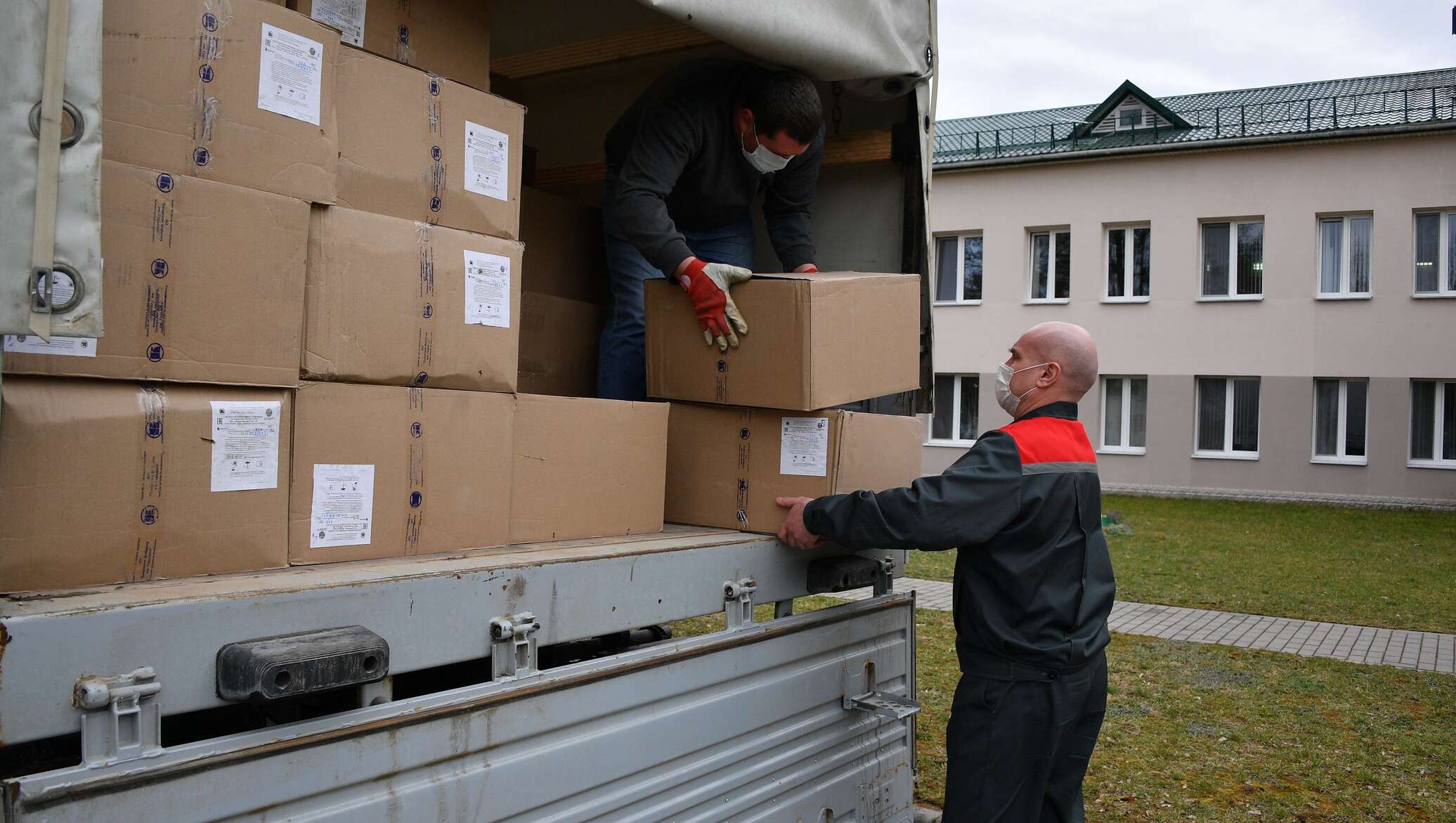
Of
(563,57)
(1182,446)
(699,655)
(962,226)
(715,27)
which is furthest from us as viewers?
(962,226)

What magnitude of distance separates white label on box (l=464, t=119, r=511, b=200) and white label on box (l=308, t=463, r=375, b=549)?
629 mm

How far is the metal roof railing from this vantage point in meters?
17.9

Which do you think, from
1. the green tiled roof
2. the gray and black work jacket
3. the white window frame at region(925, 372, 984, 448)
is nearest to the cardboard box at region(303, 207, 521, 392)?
the gray and black work jacket

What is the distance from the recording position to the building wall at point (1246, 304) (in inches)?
689

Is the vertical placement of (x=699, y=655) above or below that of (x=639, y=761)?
above

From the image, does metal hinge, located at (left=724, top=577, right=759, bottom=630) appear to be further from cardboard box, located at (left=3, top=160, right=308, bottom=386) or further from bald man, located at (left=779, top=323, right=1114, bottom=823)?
cardboard box, located at (left=3, top=160, right=308, bottom=386)

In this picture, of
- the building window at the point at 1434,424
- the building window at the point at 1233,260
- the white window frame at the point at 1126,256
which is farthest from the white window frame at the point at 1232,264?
the building window at the point at 1434,424

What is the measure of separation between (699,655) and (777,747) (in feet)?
1.33

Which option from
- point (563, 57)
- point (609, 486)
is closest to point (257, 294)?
point (609, 486)

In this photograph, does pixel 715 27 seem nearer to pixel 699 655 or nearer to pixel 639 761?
pixel 699 655

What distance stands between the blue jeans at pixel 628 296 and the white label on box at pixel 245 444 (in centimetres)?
137

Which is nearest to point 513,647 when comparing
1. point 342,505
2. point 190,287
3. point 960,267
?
point 342,505

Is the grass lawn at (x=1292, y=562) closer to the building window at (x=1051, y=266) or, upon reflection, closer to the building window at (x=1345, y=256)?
the building window at (x=1345, y=256)

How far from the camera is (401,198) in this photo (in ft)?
6.50
